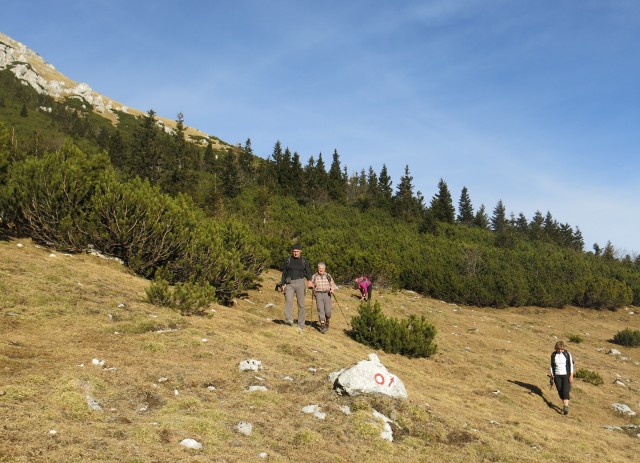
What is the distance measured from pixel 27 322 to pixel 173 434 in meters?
4.83

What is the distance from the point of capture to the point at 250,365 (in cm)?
729

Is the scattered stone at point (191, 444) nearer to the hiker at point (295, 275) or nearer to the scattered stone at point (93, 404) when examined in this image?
the scattered stone at point (93, 404)

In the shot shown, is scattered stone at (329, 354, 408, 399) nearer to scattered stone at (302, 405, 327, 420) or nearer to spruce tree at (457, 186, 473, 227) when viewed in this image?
scattered stone at (302, 405, 327, 420)

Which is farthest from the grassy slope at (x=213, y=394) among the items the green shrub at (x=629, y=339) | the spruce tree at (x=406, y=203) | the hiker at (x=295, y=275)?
the spruce tree at (x=406, y=203)

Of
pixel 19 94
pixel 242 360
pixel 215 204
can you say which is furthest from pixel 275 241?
pixel 19 94

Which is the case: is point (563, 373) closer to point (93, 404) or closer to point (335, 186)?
point (93, 404)

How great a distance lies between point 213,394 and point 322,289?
5.90 m

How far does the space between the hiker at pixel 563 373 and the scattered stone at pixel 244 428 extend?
8686 millimetres

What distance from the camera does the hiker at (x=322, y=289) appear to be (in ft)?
38.4

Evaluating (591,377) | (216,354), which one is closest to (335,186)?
(591,377)

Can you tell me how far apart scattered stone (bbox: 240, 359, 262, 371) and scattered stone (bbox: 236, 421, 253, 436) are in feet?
6.77

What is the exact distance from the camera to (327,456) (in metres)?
4.76

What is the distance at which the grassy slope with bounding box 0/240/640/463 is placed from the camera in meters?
4.47

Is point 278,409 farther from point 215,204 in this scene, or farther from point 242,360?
point 215,204
